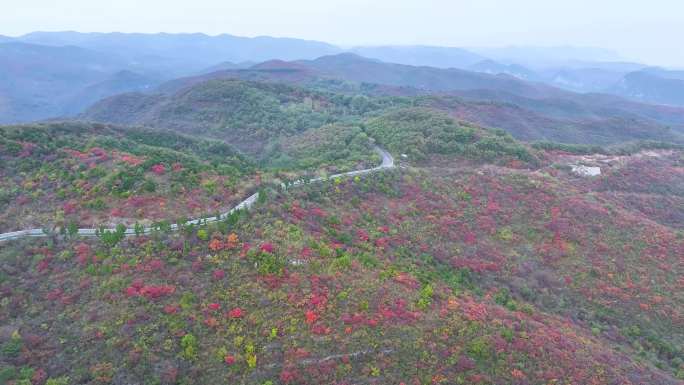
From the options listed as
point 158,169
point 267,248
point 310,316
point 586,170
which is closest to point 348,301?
point 310,316

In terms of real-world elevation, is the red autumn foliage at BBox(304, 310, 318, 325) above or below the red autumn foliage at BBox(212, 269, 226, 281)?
below

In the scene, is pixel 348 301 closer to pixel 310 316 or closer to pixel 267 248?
pixel 310 316

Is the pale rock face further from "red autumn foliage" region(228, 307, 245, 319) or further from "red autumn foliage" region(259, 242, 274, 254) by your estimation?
"red autumn foliage" region(228, 307, 245, 319)

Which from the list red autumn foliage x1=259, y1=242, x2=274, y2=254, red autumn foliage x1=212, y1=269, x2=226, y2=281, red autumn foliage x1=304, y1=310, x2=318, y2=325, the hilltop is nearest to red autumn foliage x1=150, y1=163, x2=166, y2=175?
the hilltop

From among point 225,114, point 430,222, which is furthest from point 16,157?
point 225,114

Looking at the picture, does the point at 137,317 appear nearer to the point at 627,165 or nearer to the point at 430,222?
the point at 430,222

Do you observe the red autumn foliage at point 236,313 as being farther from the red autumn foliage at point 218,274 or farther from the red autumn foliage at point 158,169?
the red autumn foliage at point 158,169

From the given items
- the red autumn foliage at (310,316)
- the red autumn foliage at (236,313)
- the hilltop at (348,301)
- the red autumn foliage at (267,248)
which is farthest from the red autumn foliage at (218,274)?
the red autumn foliage at (310,316)

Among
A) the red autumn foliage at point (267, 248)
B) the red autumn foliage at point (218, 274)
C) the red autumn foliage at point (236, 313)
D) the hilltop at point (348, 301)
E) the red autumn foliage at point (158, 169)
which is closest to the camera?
the hilltop at point (348, 301)
